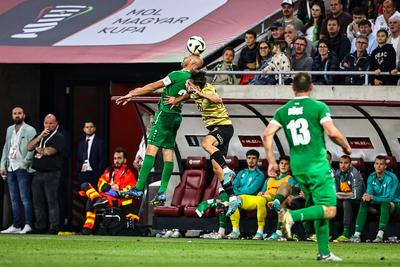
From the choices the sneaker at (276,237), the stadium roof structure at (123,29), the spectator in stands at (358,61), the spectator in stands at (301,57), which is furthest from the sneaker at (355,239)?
the stadium roof structure at (123,29)

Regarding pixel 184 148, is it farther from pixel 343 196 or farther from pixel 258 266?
pixel 258 266

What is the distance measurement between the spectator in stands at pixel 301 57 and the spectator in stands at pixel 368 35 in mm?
888

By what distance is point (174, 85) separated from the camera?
68.0 feet

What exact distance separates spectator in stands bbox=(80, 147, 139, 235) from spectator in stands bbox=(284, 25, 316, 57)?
3.77 metres

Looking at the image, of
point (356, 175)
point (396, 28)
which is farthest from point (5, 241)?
point (396, 28)

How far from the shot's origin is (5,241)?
2030cm

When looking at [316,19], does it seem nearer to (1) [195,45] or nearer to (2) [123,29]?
(2) [123,29]

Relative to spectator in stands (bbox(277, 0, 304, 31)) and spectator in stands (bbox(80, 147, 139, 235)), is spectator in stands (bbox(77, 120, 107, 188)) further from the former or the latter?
spectator in stands (bbox(277, 0, 304, 31))

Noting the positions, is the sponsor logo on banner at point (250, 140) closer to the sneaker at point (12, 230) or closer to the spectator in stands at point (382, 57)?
the spectator in stands at point (382, 57)

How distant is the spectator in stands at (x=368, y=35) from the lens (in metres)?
24.3

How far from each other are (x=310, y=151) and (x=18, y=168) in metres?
12.3

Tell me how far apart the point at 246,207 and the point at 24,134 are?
561 cm

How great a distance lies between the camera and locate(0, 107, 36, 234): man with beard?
26469mm

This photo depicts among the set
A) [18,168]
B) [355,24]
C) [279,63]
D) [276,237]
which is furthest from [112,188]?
[355,24]
